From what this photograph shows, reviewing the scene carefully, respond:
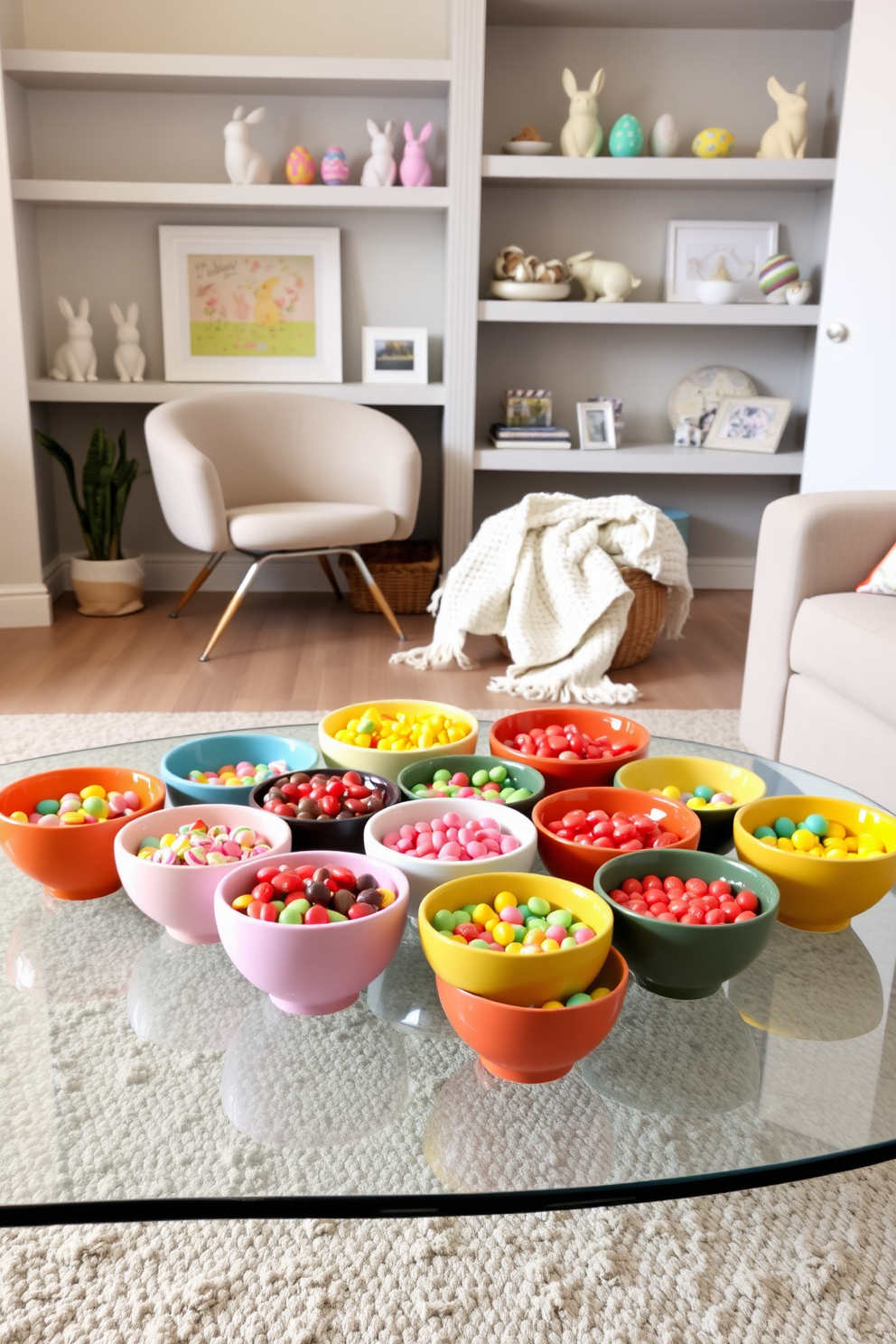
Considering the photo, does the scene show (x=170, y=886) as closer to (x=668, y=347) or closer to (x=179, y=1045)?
(x=179, y=1045)

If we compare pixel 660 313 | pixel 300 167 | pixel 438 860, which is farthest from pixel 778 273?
pixel 438 860

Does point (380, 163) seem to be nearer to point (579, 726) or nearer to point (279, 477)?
point (279, 477)

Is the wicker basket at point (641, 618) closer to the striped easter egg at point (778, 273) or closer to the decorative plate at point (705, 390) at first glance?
the decorative plate at point (705, 390)

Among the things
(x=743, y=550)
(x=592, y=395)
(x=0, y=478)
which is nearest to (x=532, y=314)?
(x=592, y=395)

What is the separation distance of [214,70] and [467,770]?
10.2 feet

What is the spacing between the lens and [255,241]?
3953mm

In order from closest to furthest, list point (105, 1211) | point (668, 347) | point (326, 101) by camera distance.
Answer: point (105, 1211) → point (326, 101) → point (668, 347)

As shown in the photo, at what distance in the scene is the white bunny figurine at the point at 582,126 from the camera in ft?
12.4

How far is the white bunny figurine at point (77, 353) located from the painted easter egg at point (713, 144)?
2.19m

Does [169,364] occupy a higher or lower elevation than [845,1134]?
higher

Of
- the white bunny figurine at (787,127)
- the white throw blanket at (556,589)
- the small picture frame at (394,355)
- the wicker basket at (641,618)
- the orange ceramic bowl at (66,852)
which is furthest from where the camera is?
the small picture frame at (394,355)

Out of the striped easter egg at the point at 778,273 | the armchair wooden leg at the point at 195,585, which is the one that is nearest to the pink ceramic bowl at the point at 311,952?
the armchair wooden leg at the point at 195,585

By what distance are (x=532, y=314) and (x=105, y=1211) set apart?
352cm

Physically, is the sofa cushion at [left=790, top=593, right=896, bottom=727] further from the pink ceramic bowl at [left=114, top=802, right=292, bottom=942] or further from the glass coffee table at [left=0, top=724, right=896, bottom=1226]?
the pink ceramic bowl at [left=114, top=802, right=292, bottom=942]
